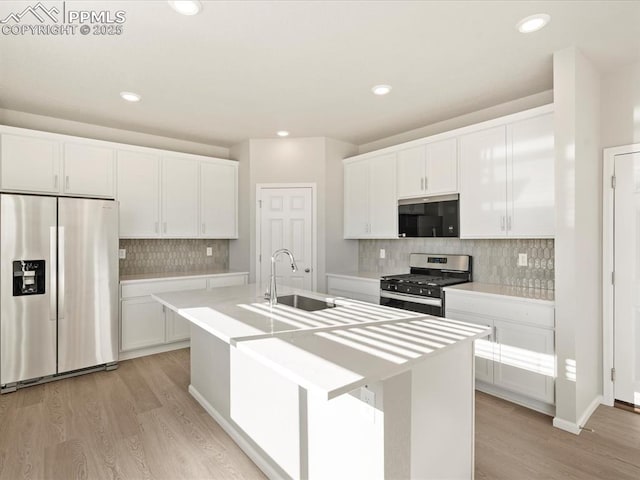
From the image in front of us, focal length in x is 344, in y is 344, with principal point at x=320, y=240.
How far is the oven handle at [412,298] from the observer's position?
3295 millimetres

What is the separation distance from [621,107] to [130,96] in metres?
4.26

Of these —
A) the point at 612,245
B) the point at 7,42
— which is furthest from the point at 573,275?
the point at 7,42

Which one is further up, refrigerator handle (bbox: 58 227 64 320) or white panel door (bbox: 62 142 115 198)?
white panel door (bbox: 62 142 115 198)

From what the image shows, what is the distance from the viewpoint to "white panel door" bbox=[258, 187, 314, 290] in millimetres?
4613

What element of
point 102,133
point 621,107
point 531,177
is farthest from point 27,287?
point 621,107

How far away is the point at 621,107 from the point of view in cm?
278

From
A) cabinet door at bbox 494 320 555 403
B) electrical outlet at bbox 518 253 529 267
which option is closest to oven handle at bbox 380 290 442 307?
cabinet door at bbox 494 320 555 403

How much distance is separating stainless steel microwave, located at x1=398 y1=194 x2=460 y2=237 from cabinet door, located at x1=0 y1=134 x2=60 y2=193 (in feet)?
12.3

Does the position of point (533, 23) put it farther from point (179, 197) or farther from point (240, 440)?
point (179, 197)

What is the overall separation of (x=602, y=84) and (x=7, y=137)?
17.7ft

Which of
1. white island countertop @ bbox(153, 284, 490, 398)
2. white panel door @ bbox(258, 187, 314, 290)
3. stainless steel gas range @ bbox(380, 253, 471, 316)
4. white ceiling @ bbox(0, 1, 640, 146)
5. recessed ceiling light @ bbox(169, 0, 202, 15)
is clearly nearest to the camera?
white island countertop @ bbox(153, 284, 490, 398)

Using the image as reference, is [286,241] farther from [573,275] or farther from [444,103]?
[573,275]

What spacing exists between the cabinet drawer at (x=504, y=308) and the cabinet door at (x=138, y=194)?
3.49m

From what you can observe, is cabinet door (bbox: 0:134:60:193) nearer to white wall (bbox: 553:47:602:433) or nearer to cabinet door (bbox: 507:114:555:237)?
cabinet door (bbox: 507:114:555:237)
